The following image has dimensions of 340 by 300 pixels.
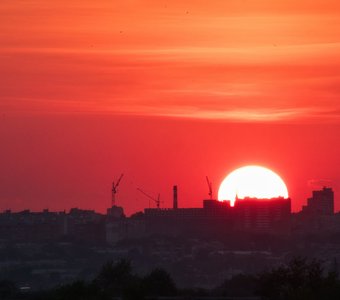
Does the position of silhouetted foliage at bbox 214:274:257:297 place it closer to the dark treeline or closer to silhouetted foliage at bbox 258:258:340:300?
the dark treeline

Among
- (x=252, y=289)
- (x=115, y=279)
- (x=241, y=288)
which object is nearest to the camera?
(x=252, y=289)

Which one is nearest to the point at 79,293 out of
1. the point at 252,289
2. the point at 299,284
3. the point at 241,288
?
the point at 252,289

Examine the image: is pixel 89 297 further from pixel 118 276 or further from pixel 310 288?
pixel 118 276

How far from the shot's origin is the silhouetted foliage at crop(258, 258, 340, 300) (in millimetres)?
98500

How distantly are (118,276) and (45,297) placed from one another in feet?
36.4

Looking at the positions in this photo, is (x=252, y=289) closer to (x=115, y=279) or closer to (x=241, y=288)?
(x=241, y=288)

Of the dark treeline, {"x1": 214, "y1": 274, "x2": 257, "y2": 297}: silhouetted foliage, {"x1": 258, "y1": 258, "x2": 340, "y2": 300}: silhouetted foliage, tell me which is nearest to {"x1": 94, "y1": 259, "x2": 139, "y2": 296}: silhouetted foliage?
the dark treeline

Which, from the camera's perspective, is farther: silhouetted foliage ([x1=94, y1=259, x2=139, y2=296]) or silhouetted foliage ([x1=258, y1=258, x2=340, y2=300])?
silhouetted foliage ([x1=94, y1=259, x2=139, y2=296])

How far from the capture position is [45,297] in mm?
116875

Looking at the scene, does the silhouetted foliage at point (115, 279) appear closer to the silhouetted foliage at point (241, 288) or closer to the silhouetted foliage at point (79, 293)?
the silhouetted foliage at point (79, 293)

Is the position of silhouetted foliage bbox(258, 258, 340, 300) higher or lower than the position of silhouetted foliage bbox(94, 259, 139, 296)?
lower

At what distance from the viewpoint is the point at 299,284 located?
10556cm

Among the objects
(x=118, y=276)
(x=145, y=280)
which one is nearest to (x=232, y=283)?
(x=118, y=276)

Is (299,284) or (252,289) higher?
(252,289)
